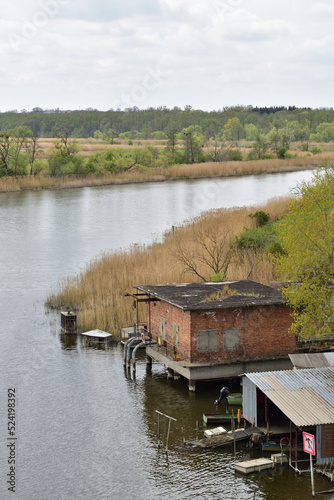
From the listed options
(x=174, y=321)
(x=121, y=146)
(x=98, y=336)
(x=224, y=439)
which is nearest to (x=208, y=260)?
(x=98, y=336)

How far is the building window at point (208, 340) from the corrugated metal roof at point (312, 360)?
4.26 m

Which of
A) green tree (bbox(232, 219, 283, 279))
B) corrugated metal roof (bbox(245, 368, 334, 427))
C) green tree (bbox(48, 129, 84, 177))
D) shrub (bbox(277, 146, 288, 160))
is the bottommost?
corrugated metal roof (bbox(245, 368, 334, 427))

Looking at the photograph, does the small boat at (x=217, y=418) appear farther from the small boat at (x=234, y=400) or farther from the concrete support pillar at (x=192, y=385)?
the concrete support pillar at (x=192, y=385)

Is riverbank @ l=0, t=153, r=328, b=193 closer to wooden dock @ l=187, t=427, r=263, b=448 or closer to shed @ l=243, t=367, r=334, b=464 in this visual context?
shed @ l=243, t=367, r=334, b=464

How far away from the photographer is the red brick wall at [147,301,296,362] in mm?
34562

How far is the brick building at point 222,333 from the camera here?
34469 mm

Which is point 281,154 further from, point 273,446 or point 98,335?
point 273,446

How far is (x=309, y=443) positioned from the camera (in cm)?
2588

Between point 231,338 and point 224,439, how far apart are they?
7.24m

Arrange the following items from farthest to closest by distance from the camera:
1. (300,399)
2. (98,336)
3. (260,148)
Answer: (260,148)
(98,336)
(300,399)

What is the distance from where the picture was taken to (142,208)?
9162cm

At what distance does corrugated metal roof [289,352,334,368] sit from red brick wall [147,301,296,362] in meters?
3.83

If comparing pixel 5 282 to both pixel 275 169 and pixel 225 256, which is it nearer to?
pixel 225 256

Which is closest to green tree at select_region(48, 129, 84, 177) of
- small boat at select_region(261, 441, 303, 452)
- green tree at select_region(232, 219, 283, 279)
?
green tree at select_region(232, 219, 283, 279)
